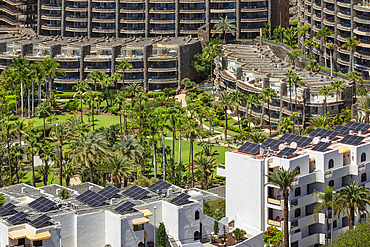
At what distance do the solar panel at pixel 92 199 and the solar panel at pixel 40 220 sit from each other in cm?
782

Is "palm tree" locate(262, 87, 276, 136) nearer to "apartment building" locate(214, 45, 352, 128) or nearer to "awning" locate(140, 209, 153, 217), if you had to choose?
"apartment building" locate(214, 45, 352, 128)

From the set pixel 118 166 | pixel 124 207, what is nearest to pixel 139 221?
pixel 124 207

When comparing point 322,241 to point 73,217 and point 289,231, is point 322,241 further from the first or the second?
point 73,217

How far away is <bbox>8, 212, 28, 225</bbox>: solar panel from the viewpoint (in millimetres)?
96769

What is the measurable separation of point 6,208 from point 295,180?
1472 inches

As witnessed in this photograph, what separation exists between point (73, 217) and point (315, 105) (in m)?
85.7

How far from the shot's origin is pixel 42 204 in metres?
102

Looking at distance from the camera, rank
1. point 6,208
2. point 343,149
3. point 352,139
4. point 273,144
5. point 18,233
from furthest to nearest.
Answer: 1. point 352,139
2. point 273,144
3. point 343,149
4. point 6,208
5. point 18,233

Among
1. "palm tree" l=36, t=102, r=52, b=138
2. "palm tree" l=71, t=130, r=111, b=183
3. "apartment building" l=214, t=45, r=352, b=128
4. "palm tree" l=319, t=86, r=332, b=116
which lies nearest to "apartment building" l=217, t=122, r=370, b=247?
"palm tree" l=71, t=130, r=111, b=183

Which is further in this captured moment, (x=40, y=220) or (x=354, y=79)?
(x=354, y=79)

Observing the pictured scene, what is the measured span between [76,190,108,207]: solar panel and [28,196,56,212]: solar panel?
4235 mm

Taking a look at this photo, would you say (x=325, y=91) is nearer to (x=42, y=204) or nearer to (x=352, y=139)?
(x=352, y=139)

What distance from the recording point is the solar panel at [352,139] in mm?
119125

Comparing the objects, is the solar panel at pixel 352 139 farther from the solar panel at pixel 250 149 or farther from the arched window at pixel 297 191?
the solar panel at pixel 250 149
